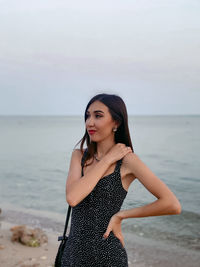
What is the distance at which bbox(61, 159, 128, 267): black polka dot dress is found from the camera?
2564mm

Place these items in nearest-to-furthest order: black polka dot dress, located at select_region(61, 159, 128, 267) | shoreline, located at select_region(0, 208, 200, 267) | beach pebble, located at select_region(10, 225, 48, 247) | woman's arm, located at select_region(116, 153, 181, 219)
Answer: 1. woman's arm, located at select_region(116, 153, 181, 219)
2. black polka dot dress, located at select_region(61, 159, 128, 267)
3. shoreline, located at select_region(0, 208, 200, 267)
4. beach pebble, located at select_region(10, 225, 48, 247)

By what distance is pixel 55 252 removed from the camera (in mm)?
7020

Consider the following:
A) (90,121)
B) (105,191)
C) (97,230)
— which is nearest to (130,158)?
(105,191)

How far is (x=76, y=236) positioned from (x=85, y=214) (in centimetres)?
19

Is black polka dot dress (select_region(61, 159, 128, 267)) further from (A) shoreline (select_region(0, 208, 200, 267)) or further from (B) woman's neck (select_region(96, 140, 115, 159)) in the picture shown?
(A) shoreline (select_region(0, 208, 200, 267))

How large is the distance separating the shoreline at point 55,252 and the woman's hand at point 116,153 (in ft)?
14.2

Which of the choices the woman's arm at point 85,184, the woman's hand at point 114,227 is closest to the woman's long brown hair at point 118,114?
the woman's arm at point 85,184

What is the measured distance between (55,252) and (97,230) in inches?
191

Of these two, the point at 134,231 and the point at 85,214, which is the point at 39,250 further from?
the point at 85,214

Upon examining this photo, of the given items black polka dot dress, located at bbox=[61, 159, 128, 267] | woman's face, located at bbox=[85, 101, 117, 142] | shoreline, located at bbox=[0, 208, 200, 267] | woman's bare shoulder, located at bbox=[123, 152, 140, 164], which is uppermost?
woman's face, located at bbox=[85, 101, 117, 142]

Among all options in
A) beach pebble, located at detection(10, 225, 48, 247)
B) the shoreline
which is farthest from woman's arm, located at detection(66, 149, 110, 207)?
beach pebble, located at detection(10, 225, 48, 247)

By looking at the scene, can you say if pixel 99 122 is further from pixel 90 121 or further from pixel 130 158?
pixel 130 158

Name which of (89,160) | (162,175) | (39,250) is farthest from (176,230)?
(162,175)

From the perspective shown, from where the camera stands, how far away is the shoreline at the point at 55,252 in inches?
252
